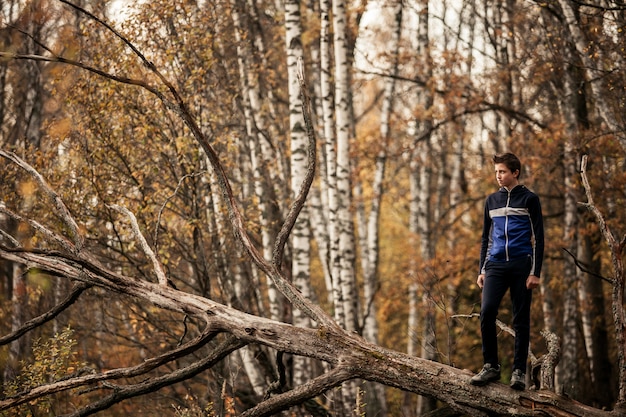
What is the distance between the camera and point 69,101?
32.2 feet

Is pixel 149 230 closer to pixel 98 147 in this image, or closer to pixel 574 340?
pixel 98 147

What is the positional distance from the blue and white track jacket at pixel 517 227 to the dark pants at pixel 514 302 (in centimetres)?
7

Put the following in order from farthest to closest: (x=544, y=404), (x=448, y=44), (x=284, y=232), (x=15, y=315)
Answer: (x=448, y=44), (x=15, y=315), (x=284, y=232), (x=544, y=404)

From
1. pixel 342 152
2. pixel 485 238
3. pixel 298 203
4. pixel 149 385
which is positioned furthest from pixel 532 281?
pixel 342 152

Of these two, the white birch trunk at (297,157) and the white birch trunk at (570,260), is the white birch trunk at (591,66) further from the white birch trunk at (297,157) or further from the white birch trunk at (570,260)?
the white birch trunk at (297,157)

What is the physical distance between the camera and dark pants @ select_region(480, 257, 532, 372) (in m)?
5.19

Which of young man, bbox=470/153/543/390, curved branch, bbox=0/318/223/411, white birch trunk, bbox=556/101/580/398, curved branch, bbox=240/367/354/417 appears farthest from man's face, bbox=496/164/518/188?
white birch trunk, bbox=556/101/580/398

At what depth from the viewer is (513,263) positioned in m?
5.21

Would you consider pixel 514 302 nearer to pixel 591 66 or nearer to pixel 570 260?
pixel 591 66

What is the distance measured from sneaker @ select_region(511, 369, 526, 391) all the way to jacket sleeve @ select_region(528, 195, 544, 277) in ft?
2.43

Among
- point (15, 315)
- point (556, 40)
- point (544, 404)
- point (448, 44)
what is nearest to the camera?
point (544, 404)

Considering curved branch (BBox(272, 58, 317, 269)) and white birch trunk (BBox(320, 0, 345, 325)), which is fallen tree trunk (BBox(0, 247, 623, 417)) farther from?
white birch trunk (BBox(320, 0, 345, 325))

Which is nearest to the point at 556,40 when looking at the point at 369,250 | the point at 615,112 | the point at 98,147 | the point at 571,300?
the point at 615,112

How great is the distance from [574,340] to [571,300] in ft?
2.50
